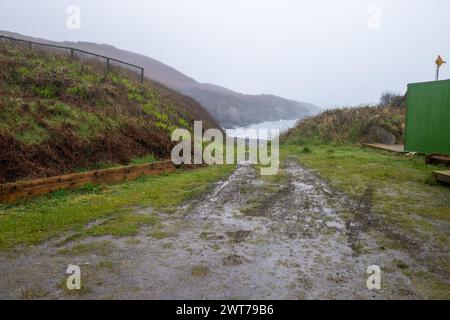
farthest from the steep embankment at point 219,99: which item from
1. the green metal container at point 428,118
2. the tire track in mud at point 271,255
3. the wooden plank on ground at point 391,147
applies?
the tire track in mud at point 271,255

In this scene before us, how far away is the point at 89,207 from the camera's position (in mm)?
6027

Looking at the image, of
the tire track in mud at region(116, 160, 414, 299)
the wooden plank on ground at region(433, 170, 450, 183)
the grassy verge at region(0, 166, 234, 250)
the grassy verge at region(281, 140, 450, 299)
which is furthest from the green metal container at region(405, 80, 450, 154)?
the grassy verge at region(0, 166, 234, 250)

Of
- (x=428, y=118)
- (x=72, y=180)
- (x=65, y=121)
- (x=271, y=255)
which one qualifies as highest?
(x=428, y=118)

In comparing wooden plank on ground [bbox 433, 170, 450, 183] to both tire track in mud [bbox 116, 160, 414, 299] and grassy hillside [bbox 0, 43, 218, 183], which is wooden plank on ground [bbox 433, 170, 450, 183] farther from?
grassy hillside [bbox 0, 43, 218, 183]

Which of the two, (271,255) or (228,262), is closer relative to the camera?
(228,262)

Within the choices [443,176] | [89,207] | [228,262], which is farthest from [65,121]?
[443,176]

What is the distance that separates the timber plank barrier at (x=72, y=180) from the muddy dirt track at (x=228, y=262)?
7.72 feet

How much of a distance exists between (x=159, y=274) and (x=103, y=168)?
5806 mm

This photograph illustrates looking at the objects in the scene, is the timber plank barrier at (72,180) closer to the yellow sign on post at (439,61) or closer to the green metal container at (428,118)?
the green metal container at (428,118)

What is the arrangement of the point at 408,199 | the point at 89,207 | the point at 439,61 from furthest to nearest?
the point at 439,61 → the point at 408,199 → the point at 89,207

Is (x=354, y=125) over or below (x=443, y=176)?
over

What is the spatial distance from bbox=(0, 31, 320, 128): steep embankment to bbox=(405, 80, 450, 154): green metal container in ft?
108

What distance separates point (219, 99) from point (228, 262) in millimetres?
56551

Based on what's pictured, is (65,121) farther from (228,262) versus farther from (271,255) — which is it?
(271,255)
